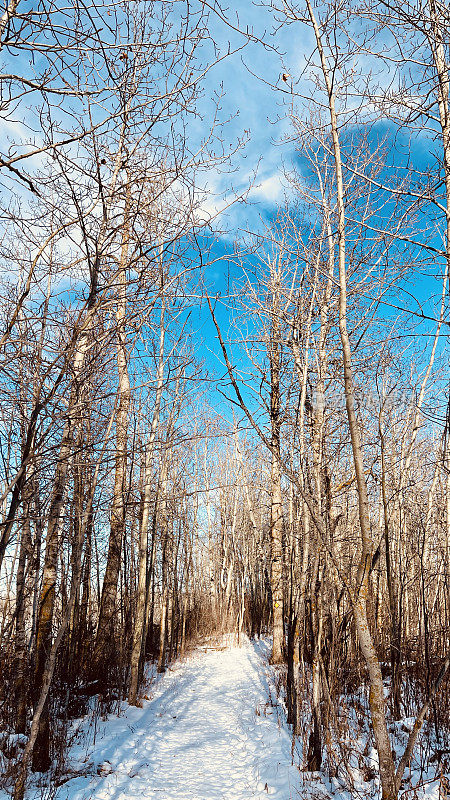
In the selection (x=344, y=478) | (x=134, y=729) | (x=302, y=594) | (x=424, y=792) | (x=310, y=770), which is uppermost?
(x=344, y=478)

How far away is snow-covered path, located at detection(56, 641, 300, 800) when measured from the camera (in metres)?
4.74

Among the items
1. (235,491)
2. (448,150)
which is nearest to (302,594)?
(448,150)

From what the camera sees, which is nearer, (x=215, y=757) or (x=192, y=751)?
(x=215, y=757)

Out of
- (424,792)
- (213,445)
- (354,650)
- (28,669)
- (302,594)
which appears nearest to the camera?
(424,792)

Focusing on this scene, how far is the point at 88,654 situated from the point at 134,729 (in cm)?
221

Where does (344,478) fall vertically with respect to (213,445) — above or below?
below

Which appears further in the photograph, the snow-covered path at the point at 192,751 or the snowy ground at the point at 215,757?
the snow-covered path at the point at 192,751

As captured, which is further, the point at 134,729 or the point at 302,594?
the point at 134,729

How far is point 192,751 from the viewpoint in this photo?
6.12 m

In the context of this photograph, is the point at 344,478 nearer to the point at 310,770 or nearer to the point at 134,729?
the point at 310,770

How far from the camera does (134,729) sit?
22.0ft

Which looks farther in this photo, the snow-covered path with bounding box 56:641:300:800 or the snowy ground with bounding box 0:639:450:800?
the snow-covered path with bounding box 56:641:300:800

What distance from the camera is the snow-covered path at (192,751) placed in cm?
474

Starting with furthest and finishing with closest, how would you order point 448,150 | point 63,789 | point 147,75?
point 63,789, point 448,150, point 147,75
